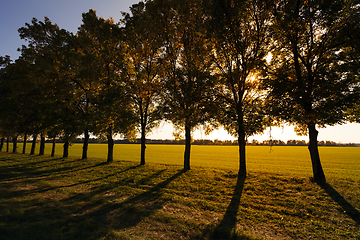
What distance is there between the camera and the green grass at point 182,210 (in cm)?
679

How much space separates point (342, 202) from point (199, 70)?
13.4m

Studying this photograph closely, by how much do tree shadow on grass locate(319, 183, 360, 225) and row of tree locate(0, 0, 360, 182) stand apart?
6.25 ft

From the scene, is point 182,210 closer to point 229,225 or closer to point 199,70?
point 229,225

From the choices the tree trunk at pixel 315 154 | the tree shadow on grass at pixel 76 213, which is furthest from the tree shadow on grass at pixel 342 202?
the tree shadow on grass at pixel 76 213

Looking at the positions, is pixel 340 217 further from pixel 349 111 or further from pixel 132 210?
pixel 132 210

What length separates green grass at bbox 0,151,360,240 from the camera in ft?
22.3

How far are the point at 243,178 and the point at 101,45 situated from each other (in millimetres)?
24420

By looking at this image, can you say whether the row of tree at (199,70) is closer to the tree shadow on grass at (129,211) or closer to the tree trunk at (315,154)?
the tree trunk at (315,154)

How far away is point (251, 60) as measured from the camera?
16125 mm

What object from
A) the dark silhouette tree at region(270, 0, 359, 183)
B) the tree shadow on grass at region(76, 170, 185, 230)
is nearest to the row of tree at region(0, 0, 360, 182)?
the dark silhouette tree at region(270, 0, 359, 183)

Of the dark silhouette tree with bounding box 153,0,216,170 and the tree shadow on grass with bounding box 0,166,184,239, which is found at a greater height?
the dark silhouette tree with bounding box 153,0,216,170

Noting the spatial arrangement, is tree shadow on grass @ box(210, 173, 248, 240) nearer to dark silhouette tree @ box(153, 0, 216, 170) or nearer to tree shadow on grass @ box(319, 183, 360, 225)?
tree shadow on grass @ box(319, 183, 360, 225)

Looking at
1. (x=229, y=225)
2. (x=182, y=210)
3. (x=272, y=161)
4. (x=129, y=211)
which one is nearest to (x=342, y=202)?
(x=229, y=225)

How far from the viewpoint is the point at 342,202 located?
1011cm
